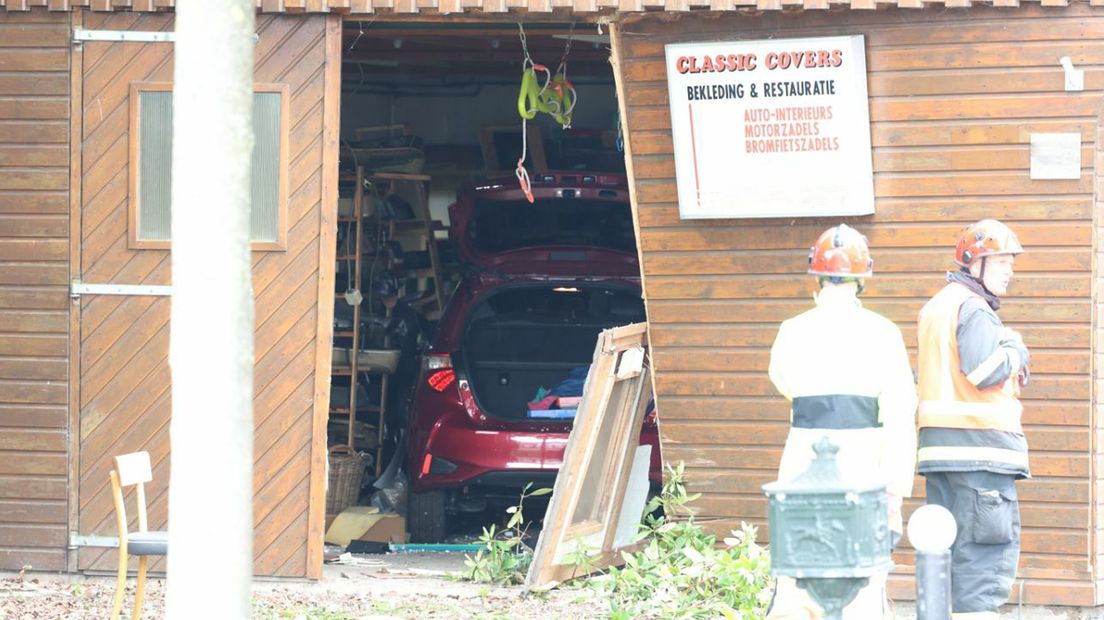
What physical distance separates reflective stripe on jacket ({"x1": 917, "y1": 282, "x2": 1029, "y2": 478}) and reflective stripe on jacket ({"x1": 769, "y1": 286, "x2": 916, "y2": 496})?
71 centimetres

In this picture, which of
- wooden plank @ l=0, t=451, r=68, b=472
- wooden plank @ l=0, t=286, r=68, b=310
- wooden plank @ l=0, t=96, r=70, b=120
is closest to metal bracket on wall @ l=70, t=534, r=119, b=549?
wooden plank @ l=0, t=451, r=68, b=472

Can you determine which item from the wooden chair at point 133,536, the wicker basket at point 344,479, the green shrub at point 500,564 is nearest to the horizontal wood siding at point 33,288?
the wooden chair at point 133,536

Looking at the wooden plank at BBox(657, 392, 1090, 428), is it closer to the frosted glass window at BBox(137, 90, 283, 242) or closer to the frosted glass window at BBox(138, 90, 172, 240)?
the frosted glass window at BBox(137, 90, 283, 242)

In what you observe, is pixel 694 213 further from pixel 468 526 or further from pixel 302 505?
pixel 468 526

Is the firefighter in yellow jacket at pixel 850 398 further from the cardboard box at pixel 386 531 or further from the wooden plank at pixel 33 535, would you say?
the cardboard box at pixel 386 531

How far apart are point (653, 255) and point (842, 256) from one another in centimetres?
223

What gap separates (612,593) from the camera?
25.5 feet

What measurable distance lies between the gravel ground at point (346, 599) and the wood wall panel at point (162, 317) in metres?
0.20

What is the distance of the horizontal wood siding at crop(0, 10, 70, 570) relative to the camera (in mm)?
8141

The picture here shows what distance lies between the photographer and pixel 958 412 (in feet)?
21.7

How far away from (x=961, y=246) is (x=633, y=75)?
7.00 feet

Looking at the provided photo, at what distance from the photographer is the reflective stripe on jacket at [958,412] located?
6582 millimetres

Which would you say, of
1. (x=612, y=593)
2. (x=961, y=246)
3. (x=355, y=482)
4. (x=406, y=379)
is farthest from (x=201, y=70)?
(x=406, y=379)

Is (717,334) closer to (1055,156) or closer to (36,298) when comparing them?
(1055,156)
